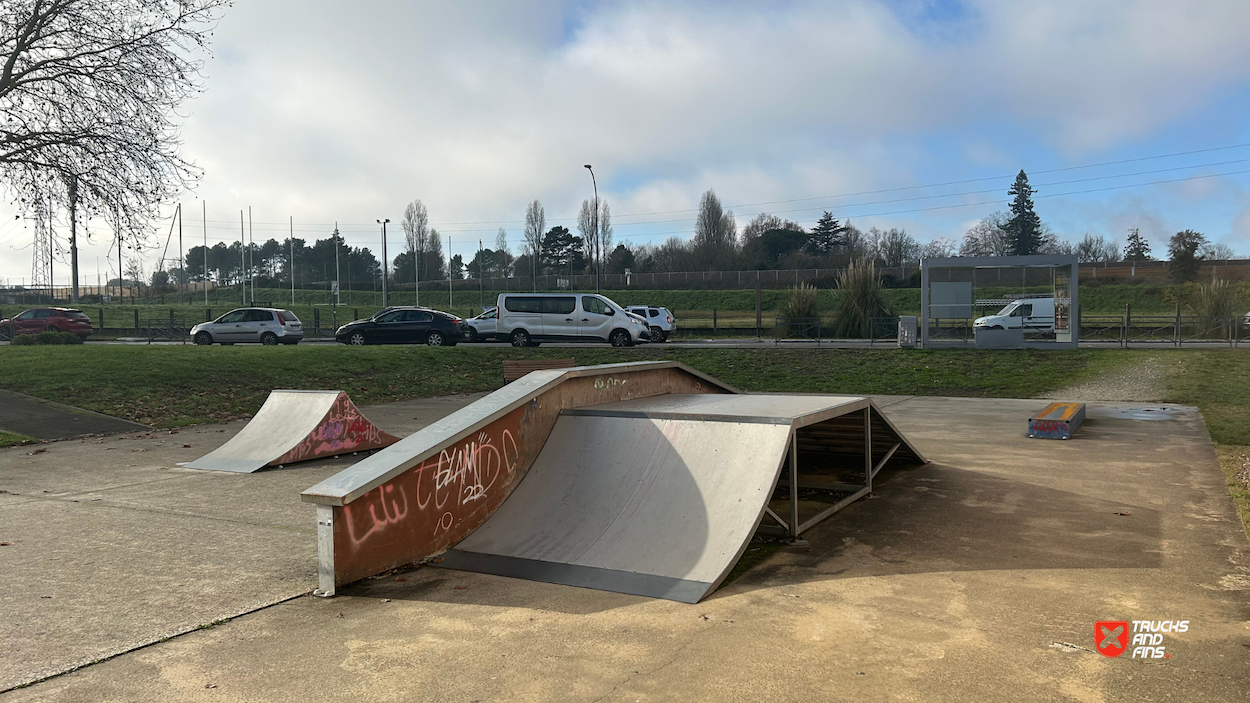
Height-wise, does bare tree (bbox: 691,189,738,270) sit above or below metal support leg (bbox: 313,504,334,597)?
above

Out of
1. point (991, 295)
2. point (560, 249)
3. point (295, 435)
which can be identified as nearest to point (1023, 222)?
point (560, 249)

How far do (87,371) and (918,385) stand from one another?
16.9 m

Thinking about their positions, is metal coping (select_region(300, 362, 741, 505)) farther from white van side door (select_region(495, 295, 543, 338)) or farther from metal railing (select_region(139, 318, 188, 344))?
metal railing (select_region(139, 318, 188, 344))

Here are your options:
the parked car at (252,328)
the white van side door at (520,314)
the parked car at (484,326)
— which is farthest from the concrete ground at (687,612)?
the parked car at (252,328)

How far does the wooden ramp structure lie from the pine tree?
84041mm

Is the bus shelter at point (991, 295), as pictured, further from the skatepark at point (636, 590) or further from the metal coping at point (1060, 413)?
the skatepark at point (636, 590)

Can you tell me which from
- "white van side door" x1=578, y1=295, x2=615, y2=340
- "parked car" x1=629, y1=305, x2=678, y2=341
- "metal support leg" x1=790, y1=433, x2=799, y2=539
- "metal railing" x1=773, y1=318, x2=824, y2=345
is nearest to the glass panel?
"metal railing" x1=773, y1=318, x2=824, y2=345

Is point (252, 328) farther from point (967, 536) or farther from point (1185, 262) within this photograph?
point (1185, 262)

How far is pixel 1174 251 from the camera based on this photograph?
56188mm

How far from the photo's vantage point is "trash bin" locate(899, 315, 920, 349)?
76.2 ft

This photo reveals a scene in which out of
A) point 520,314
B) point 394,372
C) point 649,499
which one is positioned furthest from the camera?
point 520,314

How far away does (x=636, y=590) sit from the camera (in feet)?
14.9

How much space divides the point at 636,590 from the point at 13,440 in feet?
33.7

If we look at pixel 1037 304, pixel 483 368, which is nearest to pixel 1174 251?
pixel 1037 304
